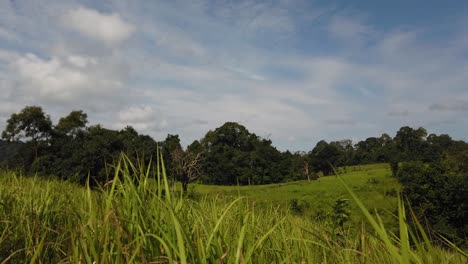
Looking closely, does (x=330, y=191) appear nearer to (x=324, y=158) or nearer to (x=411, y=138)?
(x=324, y=158)

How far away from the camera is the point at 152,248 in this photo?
2.21 m

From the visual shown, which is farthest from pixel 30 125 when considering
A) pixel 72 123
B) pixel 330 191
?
pixel 330 191

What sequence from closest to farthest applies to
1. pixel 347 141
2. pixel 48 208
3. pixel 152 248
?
pixel 152 248 → pixel 48 208 → pixel 347 141

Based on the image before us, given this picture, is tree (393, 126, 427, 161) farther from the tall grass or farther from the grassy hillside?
the tall grass

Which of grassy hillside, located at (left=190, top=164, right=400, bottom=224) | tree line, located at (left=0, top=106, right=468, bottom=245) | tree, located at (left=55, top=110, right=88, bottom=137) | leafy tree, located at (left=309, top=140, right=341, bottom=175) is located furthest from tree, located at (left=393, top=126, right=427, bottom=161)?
tree, located at (left=55, top=110, right=88, bottom=137)

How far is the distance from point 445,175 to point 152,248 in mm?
48221

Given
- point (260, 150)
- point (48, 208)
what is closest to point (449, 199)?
point (48, 208)

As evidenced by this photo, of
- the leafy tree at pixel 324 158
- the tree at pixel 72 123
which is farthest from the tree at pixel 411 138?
the tree at pixel 72 123

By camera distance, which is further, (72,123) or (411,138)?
(411,138)

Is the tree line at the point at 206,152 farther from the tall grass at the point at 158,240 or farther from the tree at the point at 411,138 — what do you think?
the tall grass at the point at 158,240

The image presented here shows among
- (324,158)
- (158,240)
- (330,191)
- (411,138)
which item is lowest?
(330,191)

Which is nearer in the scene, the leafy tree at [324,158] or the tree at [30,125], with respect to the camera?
the tree at [30,125]

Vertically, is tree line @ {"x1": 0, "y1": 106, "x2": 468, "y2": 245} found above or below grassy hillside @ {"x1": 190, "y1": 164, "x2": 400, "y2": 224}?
above

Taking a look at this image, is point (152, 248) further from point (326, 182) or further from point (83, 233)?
point (326, 182)
